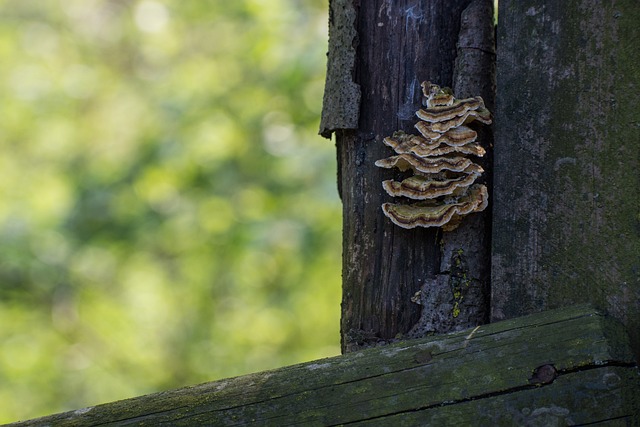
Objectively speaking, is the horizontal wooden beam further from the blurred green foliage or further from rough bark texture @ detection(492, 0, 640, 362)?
the blurred green foliage

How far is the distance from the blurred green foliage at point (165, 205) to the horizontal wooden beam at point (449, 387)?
124 inches

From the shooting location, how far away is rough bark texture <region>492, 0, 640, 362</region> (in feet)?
5.03

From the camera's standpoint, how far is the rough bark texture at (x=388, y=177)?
1.81m

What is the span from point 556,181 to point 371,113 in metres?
0.54

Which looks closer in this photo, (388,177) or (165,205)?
(388,177)

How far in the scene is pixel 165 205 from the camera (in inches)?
214

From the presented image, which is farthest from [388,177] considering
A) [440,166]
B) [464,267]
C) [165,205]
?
[165,205]

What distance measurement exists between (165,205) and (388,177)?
383 centimetres

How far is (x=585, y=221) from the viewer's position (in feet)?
5.17

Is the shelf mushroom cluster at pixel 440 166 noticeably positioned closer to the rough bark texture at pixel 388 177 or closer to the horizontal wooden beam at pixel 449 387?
the rough bark texture at pixel 388 177

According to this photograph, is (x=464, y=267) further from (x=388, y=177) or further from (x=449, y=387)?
(x=449, y=387)

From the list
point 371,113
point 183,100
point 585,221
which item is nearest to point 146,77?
point 183,100

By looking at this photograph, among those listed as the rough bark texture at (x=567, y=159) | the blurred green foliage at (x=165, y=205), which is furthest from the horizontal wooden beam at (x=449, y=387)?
the blurred green foliage at (x=165, y=205)

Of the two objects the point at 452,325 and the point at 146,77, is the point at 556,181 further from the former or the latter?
the point at 146,77
